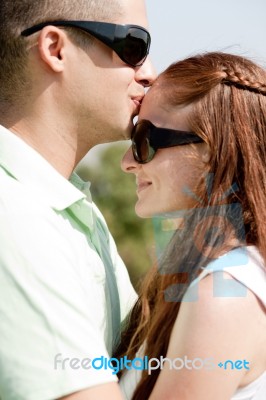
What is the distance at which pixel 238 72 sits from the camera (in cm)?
275

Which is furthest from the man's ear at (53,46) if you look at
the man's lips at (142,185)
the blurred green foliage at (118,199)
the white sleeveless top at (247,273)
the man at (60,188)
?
the blurred green foliage at (118,199)

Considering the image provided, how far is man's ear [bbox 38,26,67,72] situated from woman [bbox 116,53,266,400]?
17.7 inches

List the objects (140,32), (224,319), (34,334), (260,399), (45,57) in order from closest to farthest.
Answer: (34,334) → (224,319) → (260,399) → (45,57) → (140,32)

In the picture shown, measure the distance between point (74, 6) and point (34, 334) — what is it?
60.8 inches

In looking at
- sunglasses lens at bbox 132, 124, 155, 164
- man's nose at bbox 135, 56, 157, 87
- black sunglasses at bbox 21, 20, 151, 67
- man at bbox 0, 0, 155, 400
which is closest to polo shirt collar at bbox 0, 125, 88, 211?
man at bbox 0, 0, 155, 400

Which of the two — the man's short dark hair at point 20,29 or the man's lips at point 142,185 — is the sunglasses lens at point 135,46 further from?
the man's lips at point 142,185

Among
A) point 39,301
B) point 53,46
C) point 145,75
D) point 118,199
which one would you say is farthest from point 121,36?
point 118,199

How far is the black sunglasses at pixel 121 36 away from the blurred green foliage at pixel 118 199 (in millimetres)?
29389

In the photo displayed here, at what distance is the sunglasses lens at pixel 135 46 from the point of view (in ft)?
9.84

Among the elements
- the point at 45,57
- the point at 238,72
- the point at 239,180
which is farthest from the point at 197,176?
the point at 45,57

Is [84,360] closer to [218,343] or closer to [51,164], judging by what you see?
[218,343]

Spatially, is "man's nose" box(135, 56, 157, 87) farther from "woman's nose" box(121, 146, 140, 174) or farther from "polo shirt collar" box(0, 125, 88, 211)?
"polo shirt collar" box(0, 125, 88, 211)

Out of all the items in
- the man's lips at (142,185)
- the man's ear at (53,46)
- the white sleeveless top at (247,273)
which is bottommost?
the white sleeveless top at (247,273)

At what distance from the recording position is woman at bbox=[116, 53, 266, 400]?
2264mm
